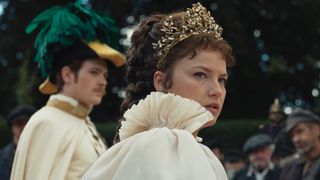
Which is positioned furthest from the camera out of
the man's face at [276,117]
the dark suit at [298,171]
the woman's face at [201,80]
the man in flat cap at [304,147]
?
the man's face at [276,117]

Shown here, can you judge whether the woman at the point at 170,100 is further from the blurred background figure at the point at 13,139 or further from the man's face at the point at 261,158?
the man's face at the point at 261,158

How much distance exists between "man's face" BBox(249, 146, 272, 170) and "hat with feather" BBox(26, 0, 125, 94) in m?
3.10

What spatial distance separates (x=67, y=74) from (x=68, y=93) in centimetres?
14

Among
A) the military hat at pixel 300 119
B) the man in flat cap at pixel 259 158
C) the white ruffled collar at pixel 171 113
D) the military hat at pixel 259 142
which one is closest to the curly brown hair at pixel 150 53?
the white ruffled collar at pixel 171 113

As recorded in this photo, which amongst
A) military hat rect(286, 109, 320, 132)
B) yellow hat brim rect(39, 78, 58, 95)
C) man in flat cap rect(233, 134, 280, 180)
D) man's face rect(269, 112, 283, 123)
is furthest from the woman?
man's face rect(269, 112, 283, 123)

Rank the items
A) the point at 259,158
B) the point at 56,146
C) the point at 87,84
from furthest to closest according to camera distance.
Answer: the point at 259,158, the point at 87,84, the point at 56,146

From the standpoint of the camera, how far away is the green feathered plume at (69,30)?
548 centimetres

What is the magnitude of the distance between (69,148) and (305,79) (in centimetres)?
1379

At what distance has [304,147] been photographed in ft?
22.9

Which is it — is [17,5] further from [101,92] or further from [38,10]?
[101,92]

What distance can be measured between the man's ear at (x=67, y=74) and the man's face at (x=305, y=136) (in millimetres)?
2514

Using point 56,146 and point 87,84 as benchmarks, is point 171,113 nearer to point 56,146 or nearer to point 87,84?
point 56,146

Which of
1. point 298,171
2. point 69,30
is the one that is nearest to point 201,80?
point 69,30

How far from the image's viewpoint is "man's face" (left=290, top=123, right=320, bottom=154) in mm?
6918
